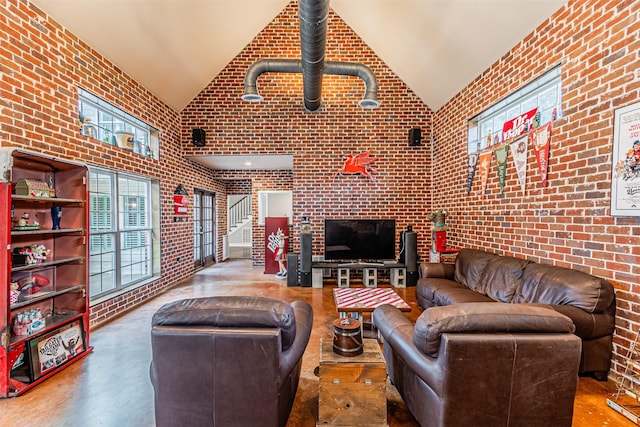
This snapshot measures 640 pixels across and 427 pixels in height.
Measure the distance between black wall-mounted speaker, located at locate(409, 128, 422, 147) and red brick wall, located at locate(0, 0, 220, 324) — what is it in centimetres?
451

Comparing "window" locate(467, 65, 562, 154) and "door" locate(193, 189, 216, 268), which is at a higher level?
"window" locate(467, 65, 562, 154)

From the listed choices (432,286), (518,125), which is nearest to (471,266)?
(432,286)

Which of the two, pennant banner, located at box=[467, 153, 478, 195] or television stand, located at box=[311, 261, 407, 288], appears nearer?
pennant banner, located at box=[467, 153, 478, 195]

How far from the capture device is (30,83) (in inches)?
110

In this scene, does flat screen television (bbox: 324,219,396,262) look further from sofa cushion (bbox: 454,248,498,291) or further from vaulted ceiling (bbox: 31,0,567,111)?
vaulted ceiling (bbox: 31,0,567,111)

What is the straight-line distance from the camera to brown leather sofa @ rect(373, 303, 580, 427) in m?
1.51

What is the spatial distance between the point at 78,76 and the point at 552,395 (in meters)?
4.94

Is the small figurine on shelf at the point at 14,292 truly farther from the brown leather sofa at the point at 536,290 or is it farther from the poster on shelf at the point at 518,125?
the poster on shelf at the point at 518,125

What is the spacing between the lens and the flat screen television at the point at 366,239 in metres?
5.61

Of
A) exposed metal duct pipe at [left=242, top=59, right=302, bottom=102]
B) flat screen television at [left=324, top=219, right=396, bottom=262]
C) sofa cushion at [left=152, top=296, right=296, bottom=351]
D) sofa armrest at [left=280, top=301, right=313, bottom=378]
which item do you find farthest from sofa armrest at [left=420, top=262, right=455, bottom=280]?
exposed metal duct pipe at [left=242, top=59, right=302, bottom=102]

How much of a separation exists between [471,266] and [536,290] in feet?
3.67

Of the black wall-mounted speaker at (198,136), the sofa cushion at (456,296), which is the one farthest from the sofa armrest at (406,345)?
the black wall-mounted speaker at (198,136)

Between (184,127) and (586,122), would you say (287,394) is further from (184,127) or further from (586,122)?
(184,127)

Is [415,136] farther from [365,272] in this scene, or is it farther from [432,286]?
[432,286]
